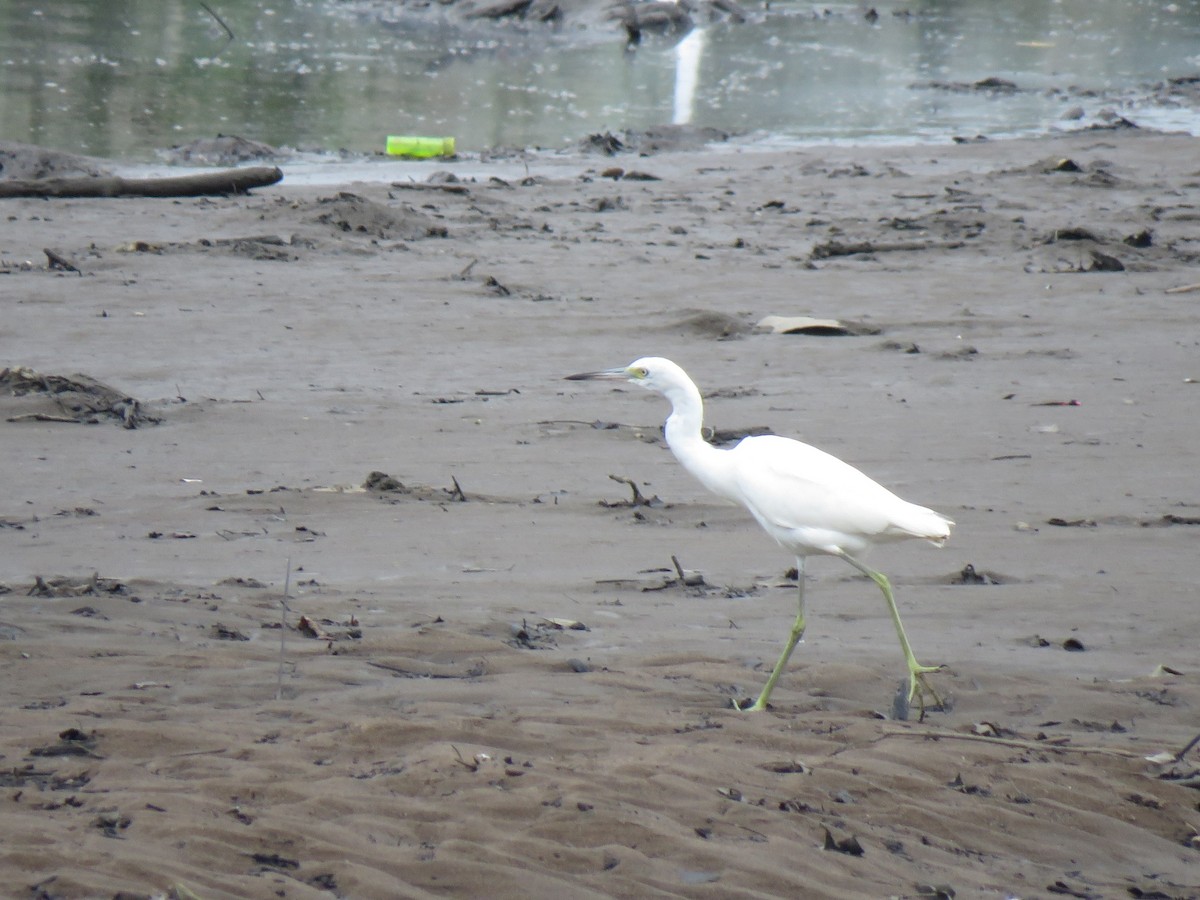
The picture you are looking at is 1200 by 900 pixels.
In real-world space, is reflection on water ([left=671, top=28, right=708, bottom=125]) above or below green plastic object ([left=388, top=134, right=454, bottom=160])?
above

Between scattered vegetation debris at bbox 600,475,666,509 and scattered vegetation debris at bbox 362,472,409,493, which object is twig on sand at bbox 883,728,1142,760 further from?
scattered vegetation debris at bbox 362,472,409,493

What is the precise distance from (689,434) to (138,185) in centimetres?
930

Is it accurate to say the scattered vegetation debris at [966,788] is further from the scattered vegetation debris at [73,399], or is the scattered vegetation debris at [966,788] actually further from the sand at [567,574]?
the scattered vegetation debris at [73,399]

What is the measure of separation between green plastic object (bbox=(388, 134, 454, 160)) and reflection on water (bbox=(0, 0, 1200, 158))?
0.82 meters

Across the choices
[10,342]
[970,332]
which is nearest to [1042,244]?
[970,332]

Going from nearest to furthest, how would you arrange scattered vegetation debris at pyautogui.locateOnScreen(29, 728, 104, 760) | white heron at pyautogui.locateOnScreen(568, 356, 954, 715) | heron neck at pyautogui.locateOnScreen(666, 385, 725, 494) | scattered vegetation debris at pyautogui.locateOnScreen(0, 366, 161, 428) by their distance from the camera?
scattered vegetation debris at pyautogui.locateOnScreen(29, 728, 104, 760) < white heron at pyautogui.locateOnScreen(568, 356, 954, 715) < heron neck at pyautogui.locateOnScreen(666, 385, 725, 494) < scattered vegetation debris at pyautogui.locateOnScreen(0, 366, 161, 428)

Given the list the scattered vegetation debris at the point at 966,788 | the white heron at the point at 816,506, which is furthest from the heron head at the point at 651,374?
the scattered vegetation debris at the point at 966,788

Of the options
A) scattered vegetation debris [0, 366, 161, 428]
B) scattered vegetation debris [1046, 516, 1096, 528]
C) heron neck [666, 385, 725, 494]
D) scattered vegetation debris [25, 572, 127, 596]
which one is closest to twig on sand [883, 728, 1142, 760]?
heron neck [666, 385, 725, 494]

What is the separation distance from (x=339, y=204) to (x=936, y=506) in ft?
24.4

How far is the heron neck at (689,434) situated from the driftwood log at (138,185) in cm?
904

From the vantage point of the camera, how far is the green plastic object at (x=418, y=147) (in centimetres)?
1745

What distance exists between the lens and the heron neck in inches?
194

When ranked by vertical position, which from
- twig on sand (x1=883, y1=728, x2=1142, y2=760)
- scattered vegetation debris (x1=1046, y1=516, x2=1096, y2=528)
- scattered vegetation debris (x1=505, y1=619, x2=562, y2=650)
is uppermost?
twig on sand (x1=883, y1=728, x2=1142, y2=760)

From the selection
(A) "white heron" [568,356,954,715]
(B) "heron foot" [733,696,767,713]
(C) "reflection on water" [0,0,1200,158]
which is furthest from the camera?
(C) "reflection on water" [0,0,1200,158]
